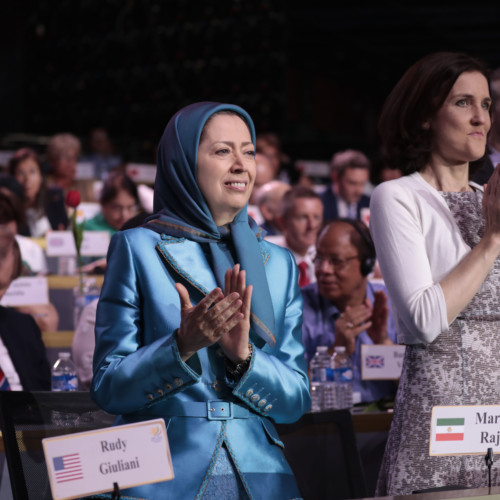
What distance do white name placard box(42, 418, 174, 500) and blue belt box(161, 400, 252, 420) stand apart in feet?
0.52

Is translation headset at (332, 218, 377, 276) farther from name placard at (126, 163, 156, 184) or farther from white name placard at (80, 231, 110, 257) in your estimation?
name placard at (126, 163, 156, 184)

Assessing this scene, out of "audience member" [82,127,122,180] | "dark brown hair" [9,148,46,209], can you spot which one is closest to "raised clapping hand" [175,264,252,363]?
"dark brown hair" [9,148,46,209]

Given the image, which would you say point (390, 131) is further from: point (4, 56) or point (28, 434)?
point (4, 56)

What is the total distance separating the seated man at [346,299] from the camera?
12.1ft

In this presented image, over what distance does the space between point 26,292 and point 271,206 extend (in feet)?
9.03

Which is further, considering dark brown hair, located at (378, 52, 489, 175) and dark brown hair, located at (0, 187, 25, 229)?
dark brown hair, located at (0, 187, 25, 229)

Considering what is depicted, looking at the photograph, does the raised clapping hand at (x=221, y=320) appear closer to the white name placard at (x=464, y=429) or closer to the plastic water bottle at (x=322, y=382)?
the white name placard at (x=464, y=429)

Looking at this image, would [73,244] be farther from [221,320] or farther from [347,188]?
[221,320]

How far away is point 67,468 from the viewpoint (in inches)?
59.3

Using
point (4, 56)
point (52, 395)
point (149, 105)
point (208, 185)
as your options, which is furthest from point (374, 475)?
point (4, 56)

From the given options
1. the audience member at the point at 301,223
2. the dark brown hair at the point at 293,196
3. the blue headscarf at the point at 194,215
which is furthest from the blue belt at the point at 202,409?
the dark brown hair at the point at 293,196

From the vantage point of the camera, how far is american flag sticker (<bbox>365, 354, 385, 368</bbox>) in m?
3.08

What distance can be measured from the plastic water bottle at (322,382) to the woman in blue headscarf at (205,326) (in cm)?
144

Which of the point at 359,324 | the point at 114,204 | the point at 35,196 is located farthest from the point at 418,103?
the point at 35,196
